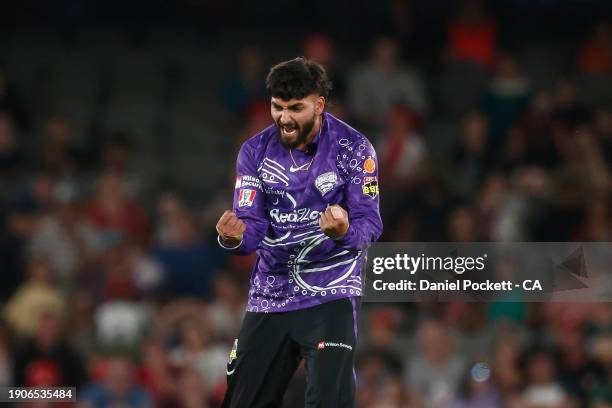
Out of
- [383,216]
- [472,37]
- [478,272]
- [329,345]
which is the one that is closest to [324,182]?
[329,345]

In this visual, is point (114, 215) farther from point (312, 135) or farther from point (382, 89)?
point (312, 135)

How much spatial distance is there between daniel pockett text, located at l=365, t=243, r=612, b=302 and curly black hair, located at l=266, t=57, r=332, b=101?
1414mm

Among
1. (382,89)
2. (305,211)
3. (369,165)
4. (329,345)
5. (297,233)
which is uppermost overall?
(382,89)

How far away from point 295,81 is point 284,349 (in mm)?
1377

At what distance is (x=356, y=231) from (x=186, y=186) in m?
7.29

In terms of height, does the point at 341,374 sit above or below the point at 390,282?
below

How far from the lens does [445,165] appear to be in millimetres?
12570

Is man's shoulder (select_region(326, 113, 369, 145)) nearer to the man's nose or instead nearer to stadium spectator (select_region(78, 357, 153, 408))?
the man's nose

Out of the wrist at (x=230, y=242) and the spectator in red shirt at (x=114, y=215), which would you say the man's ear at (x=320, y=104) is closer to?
the wrist at (x=230, y=242)

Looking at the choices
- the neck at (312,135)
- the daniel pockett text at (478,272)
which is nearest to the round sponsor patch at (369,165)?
the neck at (312,135)

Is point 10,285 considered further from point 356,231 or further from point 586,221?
point 356,231

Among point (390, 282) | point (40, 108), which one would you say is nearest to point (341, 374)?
point (390, 282)

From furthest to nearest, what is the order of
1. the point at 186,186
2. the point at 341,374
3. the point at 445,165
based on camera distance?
1. the point at 186,186
2. the point at 445,165
3. the point at 341,374

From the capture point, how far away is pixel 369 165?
6.68 m
